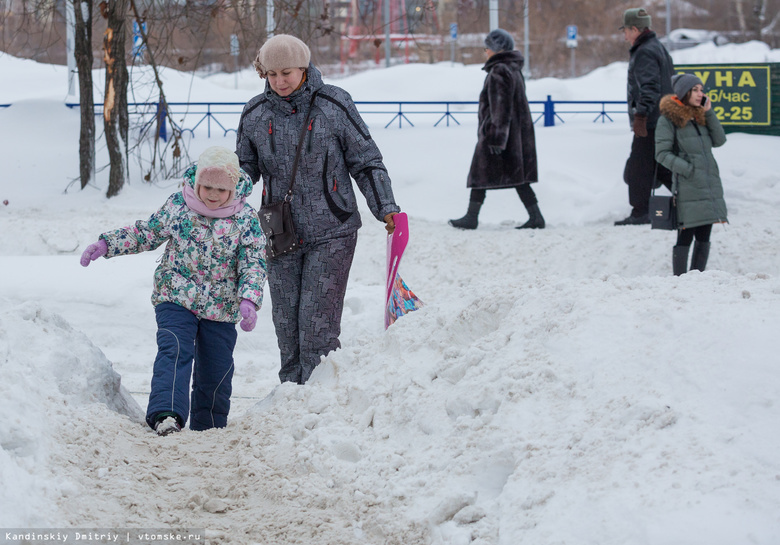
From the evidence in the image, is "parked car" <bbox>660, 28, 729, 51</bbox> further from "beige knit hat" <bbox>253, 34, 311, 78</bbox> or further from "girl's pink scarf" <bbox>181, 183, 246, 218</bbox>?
"girl's pink scarf" <bbox>181, 183, 246, 218</bbox>

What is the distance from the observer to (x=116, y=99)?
436 inches

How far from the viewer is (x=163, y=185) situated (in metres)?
11.7

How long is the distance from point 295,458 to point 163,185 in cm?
869

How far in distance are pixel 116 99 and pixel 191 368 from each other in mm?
7760

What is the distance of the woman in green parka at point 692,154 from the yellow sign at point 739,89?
4502mm

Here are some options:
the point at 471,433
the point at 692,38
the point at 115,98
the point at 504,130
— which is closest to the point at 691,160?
the point at 504,130

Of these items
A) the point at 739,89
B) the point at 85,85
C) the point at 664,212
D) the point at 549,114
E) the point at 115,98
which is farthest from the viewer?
the point at 549,114

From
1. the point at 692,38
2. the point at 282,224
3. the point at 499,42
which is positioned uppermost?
the point at 692,38

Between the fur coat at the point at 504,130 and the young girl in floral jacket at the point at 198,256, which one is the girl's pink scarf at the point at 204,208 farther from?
the fur coat at the point at 504,130

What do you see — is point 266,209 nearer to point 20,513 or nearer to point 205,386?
point 205,386

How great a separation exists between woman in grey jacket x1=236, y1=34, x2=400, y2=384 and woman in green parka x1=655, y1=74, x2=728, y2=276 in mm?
2840

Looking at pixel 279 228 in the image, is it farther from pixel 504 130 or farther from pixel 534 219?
pixel 534 219

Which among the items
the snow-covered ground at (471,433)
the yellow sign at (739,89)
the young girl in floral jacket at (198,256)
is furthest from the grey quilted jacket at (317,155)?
the yellow sign at (739,89)

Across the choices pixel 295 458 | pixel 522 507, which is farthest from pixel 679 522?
pixel 295 458
